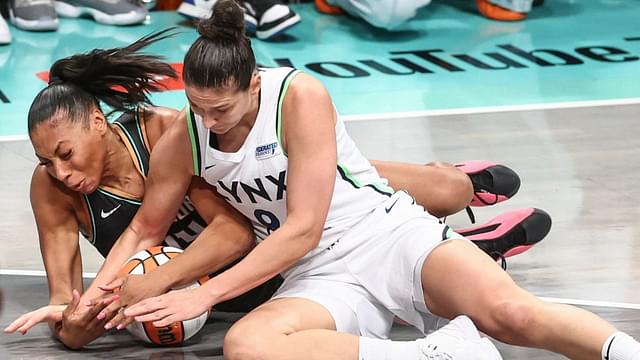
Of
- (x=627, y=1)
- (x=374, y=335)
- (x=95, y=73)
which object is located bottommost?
(x=627, y=1)

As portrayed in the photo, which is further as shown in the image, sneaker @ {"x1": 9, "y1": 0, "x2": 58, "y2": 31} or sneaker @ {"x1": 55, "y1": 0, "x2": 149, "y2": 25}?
sneaker @ {"x1": 55, "y1": 0, "x2": 149, "y2": 25}

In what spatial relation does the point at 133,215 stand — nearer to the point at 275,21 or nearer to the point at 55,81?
the point at 55,81

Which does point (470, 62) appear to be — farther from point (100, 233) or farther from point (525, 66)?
point (100, 233)

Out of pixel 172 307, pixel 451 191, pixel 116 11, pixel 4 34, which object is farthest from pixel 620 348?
pixel 116 11

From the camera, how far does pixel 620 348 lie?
2838 mm

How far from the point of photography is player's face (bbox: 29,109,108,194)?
3406 millimetres

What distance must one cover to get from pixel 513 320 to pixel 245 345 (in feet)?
2.28

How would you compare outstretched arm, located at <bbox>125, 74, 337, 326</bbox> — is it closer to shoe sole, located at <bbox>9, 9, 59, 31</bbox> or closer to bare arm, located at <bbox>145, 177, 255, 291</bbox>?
bare arm, located at <bbox>145, 177, 255, 291</bbox>

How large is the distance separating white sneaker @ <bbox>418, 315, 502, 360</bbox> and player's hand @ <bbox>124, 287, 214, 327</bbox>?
0.59m

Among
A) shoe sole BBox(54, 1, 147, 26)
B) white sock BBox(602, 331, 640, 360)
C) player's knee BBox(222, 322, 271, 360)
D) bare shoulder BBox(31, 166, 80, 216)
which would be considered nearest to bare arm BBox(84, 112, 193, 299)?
bare shoulder BBox(31, 166, 80, 216)

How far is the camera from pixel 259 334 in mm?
3105

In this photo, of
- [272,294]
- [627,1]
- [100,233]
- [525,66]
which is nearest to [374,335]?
[272,294]

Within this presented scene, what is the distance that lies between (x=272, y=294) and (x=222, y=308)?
18cm

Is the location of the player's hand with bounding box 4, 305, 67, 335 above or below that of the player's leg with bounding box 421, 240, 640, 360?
below
